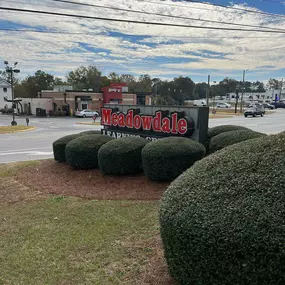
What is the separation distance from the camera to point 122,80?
96.5 metres

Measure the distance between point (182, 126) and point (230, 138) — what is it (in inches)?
64.7

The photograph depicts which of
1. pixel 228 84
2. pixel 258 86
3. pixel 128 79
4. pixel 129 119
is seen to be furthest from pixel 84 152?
pixel 258 86

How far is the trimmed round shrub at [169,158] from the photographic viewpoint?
688 cm

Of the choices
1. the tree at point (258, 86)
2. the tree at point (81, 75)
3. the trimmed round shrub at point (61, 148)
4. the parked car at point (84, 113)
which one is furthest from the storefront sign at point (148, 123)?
the tree at point (258, 86)

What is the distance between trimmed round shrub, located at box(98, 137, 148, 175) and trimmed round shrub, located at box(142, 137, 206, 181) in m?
0.68

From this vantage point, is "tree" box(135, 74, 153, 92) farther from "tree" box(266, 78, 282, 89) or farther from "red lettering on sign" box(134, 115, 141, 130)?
"red lettering on sign" box(134, 115, 141, 130)

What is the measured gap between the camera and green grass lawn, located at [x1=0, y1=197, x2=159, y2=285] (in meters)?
3.57

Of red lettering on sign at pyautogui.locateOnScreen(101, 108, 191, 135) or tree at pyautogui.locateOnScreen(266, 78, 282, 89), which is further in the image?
tree at pyautogui.locateOnScreen(266, 78, 282, 89)

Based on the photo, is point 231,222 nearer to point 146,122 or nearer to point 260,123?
point 146,122

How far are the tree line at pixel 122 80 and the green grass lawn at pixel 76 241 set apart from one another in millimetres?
54845

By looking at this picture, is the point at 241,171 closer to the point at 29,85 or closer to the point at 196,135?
the point at 196,135

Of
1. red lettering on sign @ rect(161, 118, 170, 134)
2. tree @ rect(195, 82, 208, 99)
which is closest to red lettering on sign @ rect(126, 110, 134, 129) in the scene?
red lettering on sign @ rect(161, 118, 170, 134)

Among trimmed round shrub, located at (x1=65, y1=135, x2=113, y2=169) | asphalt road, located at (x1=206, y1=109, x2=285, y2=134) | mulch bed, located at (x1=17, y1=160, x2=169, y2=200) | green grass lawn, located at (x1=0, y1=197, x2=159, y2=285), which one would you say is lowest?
asphalt road, located at (x1=206, y1=109, x2=285, y2=134)

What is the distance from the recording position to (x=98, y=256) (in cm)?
397
